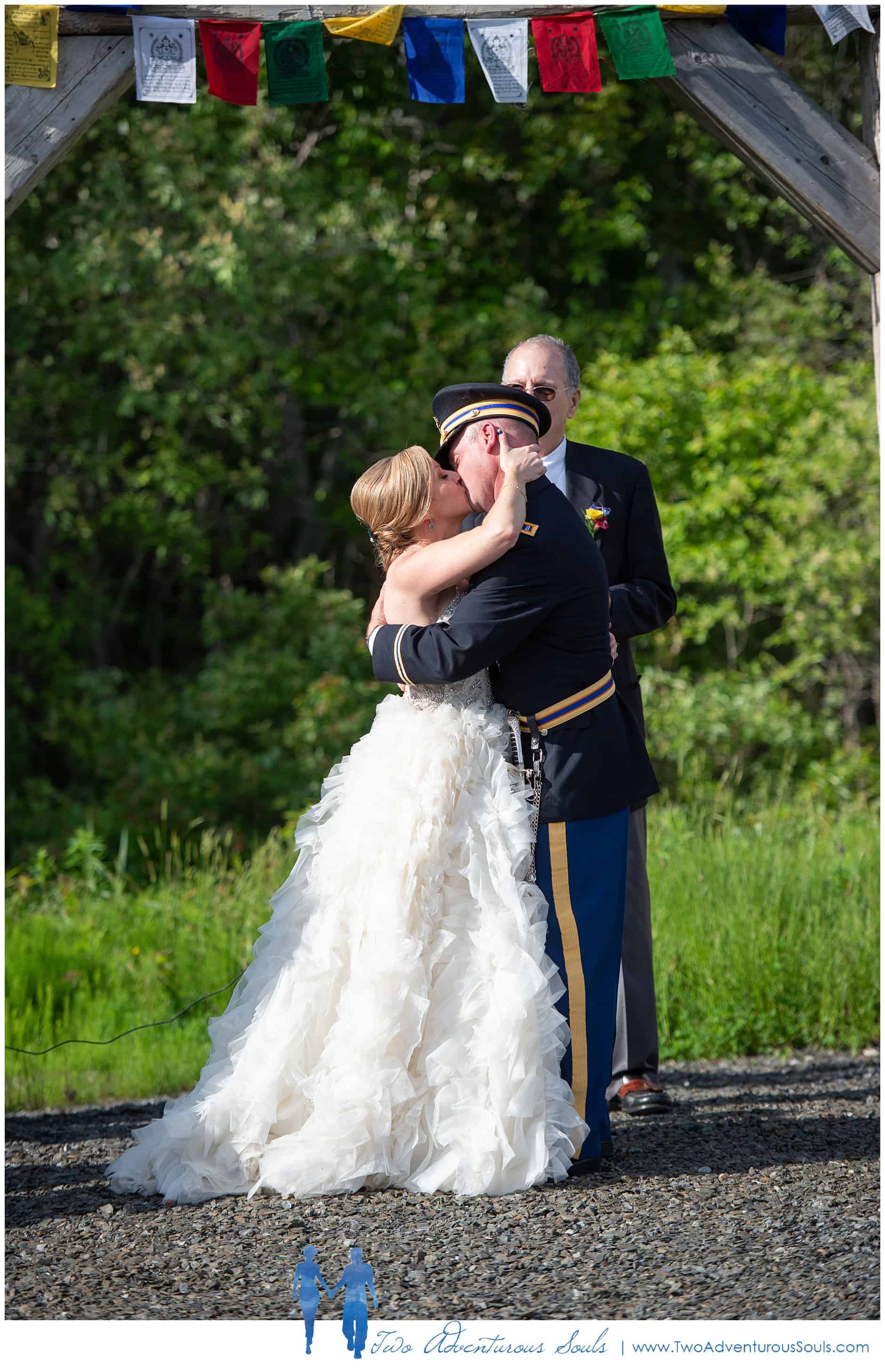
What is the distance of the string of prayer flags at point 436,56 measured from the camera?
349cm

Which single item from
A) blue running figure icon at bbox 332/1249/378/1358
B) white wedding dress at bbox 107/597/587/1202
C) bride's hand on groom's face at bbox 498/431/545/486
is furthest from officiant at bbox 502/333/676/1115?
blue running figure icon at bbox 332/1249/378/1358

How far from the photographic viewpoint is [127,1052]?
4.95 metres

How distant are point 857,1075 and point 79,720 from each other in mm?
6593

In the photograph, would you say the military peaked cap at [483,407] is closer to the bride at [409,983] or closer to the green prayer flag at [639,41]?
the bride at [409,983]

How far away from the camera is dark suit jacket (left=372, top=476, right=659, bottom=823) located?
10.3ft

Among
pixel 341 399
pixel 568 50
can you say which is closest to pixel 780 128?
pixel 568 50

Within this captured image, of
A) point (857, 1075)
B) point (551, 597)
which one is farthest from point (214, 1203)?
point (857, 1075)

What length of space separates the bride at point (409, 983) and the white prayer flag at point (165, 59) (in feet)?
3.55

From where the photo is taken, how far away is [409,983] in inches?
123

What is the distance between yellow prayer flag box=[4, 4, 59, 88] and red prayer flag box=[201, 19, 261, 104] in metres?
0.38

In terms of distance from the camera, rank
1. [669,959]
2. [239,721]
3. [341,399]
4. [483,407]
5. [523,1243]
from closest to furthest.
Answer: [523,1243], [483,407], [669,959], [239,721], [341,399]

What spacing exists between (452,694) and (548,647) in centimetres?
26

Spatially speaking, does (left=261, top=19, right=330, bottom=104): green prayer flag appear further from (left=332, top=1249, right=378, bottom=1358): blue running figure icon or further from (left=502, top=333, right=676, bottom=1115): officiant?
(left=332, top=1249, right=378, bottom=1358): blue running figure icon

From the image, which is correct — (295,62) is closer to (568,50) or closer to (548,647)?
(568,50)
